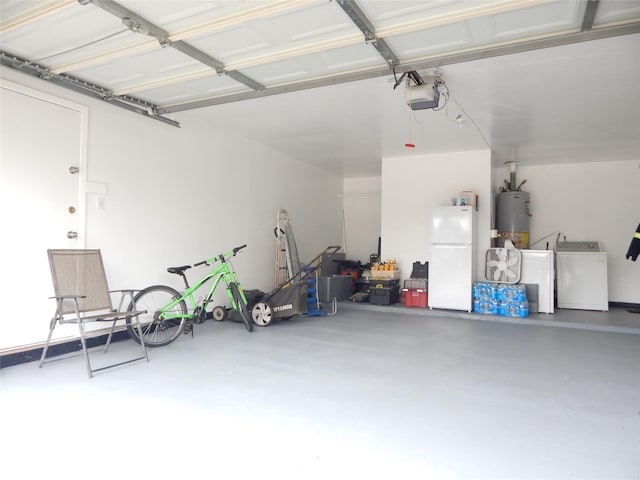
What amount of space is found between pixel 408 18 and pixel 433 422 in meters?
2.62

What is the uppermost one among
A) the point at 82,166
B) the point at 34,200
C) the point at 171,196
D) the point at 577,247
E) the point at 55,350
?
the point at 82,166

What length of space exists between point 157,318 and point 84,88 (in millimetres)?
2433

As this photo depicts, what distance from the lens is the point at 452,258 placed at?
643 centimetres

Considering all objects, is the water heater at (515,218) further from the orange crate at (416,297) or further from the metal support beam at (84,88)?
the metal support beam at (84,88)

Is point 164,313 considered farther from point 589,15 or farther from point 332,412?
point 589,15

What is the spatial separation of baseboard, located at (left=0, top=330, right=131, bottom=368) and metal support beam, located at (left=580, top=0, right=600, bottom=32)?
4.97 metres

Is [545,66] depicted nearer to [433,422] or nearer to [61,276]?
[433,422]

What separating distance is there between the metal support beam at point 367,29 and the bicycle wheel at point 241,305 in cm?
312

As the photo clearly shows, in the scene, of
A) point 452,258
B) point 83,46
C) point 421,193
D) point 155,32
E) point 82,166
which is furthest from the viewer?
point 421,193

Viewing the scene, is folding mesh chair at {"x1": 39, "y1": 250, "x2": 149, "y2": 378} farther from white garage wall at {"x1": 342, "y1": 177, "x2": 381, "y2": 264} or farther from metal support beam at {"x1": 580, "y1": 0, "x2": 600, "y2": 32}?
white garage wall at {"x1": 342, "y1": 177, "x2": 381, "y2": 264}

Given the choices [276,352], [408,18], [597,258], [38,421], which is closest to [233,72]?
[408,18]

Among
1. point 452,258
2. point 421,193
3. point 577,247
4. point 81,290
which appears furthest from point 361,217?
point 81,290

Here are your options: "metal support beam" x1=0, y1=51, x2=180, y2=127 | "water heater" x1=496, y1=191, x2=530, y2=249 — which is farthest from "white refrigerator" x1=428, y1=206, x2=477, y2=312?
"metal support beam" x1=0, y1=51, x2=180, y2=127

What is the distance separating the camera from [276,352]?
4.06m
